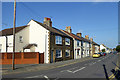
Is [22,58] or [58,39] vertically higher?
[58,39]

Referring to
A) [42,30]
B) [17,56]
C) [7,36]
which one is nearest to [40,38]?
[42,30]

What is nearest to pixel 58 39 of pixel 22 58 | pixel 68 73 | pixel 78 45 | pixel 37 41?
pixel 37 41

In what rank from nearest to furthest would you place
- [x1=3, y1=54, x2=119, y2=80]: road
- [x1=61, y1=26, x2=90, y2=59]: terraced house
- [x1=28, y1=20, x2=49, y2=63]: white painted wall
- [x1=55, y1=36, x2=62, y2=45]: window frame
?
[x1=3, y1=54, x2=119, y2=80]: road, [x1=28, y1=20, x2=49, y2=63]: white painted wall, [x1=55, y1=36, x2=62, y2=45]: window frame, [x1=61, y1=26, x2=90, y2=59]: terraced house

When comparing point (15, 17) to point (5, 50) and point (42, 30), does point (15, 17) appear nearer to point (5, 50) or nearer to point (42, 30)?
point (42, 30)

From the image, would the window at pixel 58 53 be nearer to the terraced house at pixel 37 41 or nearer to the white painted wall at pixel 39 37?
the terraced house at pixel 37 41

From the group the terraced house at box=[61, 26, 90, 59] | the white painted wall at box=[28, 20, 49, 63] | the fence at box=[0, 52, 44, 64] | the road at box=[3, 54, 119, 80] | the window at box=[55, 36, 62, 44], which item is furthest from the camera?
the terraced house at box=[61, 26, 90, 59]

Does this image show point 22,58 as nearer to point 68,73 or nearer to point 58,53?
point 58,53

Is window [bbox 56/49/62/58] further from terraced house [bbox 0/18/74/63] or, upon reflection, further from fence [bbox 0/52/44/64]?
fence [bbox 0/52/44/64]

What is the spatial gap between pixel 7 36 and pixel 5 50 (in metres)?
2.86

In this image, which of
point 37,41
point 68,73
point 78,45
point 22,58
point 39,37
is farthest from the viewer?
point 78,45

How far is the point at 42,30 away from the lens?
21797 mm

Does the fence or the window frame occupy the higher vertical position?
the window frame

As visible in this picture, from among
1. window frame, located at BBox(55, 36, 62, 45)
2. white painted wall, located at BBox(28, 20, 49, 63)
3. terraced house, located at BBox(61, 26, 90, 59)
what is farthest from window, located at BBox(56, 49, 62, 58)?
terraced house, located at BBox(61, 26, 90, 59)

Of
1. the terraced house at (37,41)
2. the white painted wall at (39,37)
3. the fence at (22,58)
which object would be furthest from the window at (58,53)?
the fence at (22,58)
